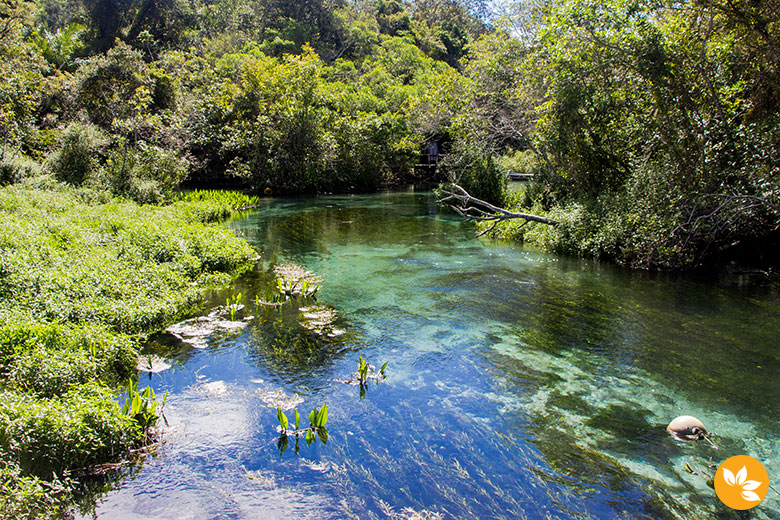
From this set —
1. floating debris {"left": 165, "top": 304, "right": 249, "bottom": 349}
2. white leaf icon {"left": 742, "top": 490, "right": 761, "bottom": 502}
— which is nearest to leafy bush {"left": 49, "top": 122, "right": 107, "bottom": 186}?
floating debris {"left": 165, "top": 304, "right": 249, "bottom": 349}

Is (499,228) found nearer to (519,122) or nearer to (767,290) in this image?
(519,122)

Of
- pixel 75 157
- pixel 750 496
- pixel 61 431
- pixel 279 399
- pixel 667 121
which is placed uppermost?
pixel 667 121

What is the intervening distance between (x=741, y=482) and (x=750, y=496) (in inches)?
21.5

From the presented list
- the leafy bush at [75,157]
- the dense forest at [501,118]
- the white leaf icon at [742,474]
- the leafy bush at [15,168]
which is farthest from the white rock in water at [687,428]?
the leafy bush at [75,157]

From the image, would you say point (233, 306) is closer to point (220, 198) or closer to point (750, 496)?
point (750, 496)

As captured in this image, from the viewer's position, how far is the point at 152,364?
7395 millimetres

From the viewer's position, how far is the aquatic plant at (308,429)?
5734 mm

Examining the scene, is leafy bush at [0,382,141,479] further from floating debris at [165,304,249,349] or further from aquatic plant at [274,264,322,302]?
aquatic plant at [274,264,322,302]

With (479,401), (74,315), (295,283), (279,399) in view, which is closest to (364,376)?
(279,399)

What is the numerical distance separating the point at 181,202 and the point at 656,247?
16999mm

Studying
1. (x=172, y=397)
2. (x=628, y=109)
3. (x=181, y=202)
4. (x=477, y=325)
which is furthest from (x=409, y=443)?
(x=181, y=202)

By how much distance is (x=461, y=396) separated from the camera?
6.89 meters

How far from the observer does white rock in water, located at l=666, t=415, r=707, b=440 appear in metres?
5.74

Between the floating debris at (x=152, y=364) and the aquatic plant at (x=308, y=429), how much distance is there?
247 centimetres
